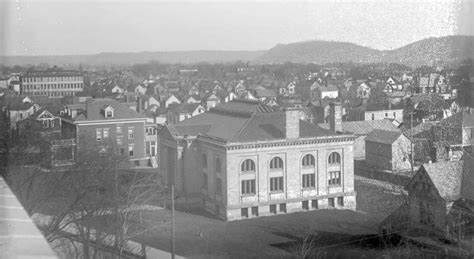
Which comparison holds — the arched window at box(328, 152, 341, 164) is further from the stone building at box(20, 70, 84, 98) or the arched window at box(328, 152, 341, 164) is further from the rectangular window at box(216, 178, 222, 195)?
the stone building at box(20, 70, 84, 98)

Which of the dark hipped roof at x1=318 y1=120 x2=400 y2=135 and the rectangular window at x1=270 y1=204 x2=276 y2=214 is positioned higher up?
the dark hipped roof at x1=318 y1=120 x2=400 y2=135

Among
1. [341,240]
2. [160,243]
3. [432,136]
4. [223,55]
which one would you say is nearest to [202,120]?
[223,55]

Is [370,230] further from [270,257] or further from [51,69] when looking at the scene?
[51,69]

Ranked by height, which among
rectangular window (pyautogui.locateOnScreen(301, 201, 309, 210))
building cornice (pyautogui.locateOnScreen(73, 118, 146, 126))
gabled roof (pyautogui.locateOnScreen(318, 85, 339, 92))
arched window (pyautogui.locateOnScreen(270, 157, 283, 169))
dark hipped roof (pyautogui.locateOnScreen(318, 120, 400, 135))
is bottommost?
rectangular window (pyautogui.locateOnScreen(301, 201, 309, 210))

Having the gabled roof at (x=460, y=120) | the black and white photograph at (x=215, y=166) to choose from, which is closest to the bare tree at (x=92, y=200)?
the black and white photograph at (x=215, y=166)

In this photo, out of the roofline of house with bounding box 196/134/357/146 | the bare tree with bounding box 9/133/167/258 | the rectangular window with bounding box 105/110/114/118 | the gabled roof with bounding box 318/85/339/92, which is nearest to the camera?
the bare tree with bounding box 9/133/167/258

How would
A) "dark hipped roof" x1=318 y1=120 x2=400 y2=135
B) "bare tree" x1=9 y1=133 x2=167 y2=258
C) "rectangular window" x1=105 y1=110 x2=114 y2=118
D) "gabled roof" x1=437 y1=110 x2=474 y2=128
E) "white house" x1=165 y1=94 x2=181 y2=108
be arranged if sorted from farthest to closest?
"dark hipped roof" x1=318 y1=120 x2=400 y2=135 → "gabled roof" x1=437 y1=110 x2=474 y2=128 → "white house" x1=165 y1=94 x2=181 y2=108 → "rectangular window" x1=105 y1=110 x2=114 y2=118 → "bare tree" x1=9 y1=133 x2=167 y2=258

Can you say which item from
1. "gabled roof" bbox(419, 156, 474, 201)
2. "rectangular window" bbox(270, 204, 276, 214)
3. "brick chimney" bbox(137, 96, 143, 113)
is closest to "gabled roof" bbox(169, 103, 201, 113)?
"brick chimney" bbox(137, 96, 143, 113)

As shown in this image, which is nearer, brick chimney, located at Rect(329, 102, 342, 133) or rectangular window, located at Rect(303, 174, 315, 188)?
rectangular window, located at Rect(303, 174, 315, 188)
